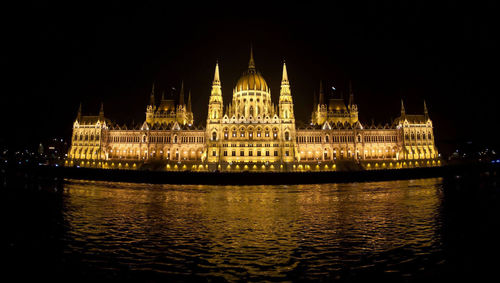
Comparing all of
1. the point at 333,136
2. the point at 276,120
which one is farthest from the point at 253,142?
the point at 333,136

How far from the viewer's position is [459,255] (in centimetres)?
1033

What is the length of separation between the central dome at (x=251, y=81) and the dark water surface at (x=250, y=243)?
211ft

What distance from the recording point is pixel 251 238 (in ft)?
40.8

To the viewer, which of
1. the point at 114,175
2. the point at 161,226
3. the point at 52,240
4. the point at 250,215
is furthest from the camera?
the point at 114,175

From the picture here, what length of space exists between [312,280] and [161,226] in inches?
359

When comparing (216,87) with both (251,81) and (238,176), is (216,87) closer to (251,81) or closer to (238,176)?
(251,81)

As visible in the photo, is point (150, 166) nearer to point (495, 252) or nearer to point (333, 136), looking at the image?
point (333, 136)

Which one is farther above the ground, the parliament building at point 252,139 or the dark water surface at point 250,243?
the parliament building at point 252,139

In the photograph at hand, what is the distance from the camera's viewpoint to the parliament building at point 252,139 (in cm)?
6919

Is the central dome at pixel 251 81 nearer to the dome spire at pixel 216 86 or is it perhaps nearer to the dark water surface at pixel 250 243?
the dome spire at pixel 216 86

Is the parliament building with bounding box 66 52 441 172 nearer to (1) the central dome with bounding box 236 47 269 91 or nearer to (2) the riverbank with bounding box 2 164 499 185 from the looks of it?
(1) the central dome with bounding box 236 47 269 91

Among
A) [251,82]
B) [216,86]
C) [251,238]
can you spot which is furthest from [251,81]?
[251,238]

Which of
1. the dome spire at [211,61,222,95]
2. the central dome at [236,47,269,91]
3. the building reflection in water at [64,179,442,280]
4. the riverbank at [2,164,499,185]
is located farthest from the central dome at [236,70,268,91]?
the building reflection in water at [64,179,442,280]

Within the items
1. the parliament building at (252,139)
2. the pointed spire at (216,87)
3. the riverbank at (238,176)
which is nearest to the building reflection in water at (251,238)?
the riverbank at (238,176)
